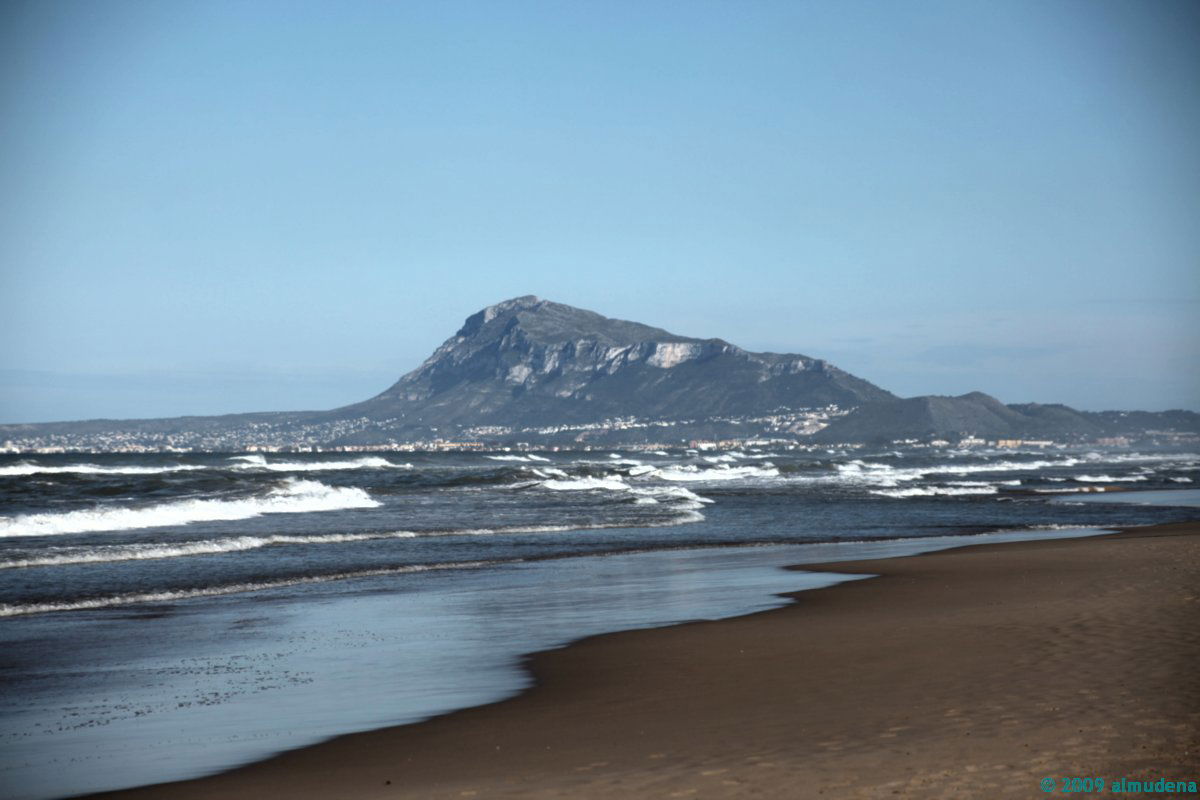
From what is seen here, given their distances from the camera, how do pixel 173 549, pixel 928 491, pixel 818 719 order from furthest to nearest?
pixel 928 491
pixel 173 549
pixel 818 719

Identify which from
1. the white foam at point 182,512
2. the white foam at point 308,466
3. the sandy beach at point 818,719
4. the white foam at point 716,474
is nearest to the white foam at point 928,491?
the white foam at point 716,474

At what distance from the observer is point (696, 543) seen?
28.9m

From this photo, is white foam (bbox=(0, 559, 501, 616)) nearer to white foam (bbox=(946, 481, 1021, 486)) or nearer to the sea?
the sea

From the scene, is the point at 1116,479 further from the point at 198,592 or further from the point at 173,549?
the point at 198,592

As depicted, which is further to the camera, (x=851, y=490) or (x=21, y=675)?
(x=851, y=490)

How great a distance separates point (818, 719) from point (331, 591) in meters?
11.7

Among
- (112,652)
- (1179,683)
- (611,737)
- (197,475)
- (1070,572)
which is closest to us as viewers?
(611,737)

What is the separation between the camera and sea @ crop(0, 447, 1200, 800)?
31.3 feet

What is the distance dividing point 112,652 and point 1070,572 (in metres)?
15.4

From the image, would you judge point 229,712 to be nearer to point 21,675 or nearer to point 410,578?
point 21,675

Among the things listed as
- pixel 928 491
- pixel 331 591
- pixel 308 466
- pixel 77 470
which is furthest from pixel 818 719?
pixel 308 466

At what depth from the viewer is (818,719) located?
28.9 ft

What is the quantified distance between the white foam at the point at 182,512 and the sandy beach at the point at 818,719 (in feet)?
70.4

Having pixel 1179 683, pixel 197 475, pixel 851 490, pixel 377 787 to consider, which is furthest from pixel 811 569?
pixel 197 475
